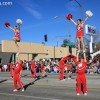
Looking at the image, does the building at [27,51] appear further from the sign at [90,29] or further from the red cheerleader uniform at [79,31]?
the red cheerleader uniform at [79,31]

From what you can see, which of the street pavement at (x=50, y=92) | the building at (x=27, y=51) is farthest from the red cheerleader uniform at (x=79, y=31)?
the building at (x=27, y=51)

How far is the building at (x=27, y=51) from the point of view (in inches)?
1886

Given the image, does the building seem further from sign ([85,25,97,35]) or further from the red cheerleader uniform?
the red cheerleader uniform

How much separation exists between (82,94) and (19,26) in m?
7.01

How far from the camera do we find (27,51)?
179 feet

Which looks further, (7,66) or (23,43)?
(23,43)

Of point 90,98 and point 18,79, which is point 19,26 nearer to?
point 18,79

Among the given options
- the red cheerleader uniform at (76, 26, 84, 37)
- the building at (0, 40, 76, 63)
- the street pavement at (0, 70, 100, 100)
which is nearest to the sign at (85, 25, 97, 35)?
the building at (0, 40, 76, 63)

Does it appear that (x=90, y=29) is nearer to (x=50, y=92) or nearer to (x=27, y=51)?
(x=50, y=92)

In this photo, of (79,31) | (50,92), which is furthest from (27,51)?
(50,92)

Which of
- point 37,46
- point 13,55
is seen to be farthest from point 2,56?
point 37,46

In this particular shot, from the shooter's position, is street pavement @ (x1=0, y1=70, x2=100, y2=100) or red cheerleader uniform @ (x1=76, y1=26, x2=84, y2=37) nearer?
street pavement @ (x1=0, y1=70, x2=100, y2=100)

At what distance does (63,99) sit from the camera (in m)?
9.06

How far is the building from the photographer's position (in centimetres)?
4791
